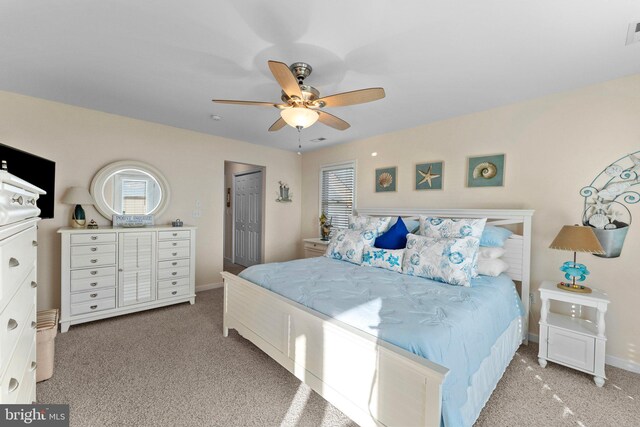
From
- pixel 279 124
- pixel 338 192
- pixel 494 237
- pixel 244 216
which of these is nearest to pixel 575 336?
pixel 494 237

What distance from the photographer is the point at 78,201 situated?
3.01 m

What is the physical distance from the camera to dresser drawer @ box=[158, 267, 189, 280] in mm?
3386

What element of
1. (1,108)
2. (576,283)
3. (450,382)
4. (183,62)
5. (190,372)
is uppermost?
(183,62)

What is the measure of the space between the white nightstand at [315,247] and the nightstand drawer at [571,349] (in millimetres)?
2662

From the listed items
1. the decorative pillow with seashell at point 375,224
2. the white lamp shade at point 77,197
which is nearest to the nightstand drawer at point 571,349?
the decorative pillow with seashell at point 375,224

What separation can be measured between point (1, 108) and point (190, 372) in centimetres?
317

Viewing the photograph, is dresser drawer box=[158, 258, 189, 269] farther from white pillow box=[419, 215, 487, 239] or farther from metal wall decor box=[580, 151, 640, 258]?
metal wall decor box=[580, 151, 640, 258]

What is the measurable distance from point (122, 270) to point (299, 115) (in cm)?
269

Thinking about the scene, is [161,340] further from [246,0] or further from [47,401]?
[246,0]

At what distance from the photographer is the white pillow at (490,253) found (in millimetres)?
2576

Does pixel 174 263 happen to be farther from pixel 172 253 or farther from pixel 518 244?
pixel 518 244

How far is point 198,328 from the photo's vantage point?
2916 mm

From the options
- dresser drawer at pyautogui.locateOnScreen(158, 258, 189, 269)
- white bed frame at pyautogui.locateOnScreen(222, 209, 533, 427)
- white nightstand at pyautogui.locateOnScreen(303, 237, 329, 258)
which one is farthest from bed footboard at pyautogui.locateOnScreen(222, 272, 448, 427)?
white nightstand at pyautogui.locateOnScreen(303, 237, 329, 258)

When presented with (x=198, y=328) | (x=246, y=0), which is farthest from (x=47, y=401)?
(x=246, y=0)
